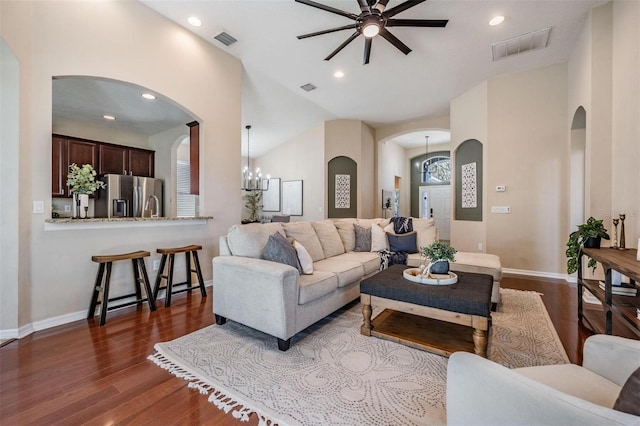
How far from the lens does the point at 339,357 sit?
2.03 m

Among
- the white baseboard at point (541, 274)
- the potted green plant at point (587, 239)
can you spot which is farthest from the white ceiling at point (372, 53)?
the white baseboard at point (541, 274)

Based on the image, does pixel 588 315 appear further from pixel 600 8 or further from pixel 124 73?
pixel 124 73

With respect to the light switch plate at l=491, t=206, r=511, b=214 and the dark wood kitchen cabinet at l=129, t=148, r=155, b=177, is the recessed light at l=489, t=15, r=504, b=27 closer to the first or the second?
the light switch plate at l=491, t=206, r=511, b=214

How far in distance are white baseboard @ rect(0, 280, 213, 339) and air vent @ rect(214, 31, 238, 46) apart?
3699mm

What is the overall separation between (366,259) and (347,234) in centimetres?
70

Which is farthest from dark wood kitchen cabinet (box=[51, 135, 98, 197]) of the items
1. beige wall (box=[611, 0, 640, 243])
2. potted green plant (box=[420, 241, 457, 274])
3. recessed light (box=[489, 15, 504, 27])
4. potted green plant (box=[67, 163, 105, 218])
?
beige wall (box=[611, 0, 640, 243])

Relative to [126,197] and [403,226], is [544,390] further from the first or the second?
[126,197]

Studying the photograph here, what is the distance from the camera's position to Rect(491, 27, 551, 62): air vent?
11.8 ft

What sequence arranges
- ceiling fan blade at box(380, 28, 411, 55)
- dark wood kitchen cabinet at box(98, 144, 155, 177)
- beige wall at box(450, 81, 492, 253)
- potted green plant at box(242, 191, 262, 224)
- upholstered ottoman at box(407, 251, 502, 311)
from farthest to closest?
potted green plant at box(242, 191, 262, 224) → dark wood kitchen cabinet at box(98, 144, 155, 177) → beige wall at box(450, 81, 492, 253) → ceiling fan blade at box(380, 28, 411, 55) → upholstered ottoman at box(407, 251, 502, 311)

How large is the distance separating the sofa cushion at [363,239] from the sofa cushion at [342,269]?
716 millimetres

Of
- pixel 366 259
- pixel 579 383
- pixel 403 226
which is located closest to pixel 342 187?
pixel 403 226

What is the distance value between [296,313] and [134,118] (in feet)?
16.8

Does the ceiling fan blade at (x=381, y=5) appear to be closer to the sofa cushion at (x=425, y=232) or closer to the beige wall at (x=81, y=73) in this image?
the beige wall at (x=81, y=73)

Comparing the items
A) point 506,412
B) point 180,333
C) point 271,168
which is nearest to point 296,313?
point 180,333
